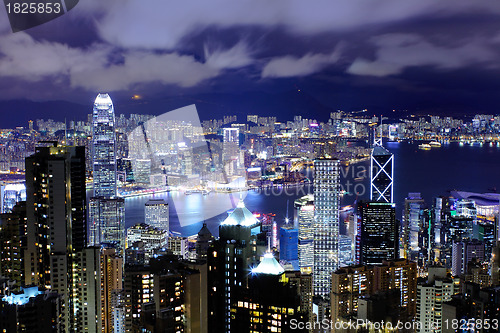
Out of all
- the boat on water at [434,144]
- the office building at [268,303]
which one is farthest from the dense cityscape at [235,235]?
the boat on water at [434,144]

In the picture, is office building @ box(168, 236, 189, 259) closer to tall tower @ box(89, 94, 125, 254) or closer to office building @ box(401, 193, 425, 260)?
tall tower @ box(89, 94, 125, 254)

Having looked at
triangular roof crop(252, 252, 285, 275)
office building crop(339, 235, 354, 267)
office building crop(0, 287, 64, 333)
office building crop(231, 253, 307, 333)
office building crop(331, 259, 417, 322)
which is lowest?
office building crop(339, 235, 354, 267)

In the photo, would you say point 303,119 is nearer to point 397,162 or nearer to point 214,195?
point 214,195

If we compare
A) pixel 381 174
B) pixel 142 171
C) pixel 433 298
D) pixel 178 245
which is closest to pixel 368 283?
pixel 433 298

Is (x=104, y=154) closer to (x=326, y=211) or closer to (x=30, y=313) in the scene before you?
(x=326, y=211)

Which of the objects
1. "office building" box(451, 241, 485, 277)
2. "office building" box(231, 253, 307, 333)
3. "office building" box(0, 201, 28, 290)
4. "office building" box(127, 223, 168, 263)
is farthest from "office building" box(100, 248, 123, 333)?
"office building" box(451, 241, 485, 277)

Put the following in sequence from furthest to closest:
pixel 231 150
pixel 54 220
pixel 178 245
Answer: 1. pixel 231 150
2. pixel 178 245
3. pixel 54 220

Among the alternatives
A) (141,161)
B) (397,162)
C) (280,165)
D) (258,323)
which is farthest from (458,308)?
(397,162)
